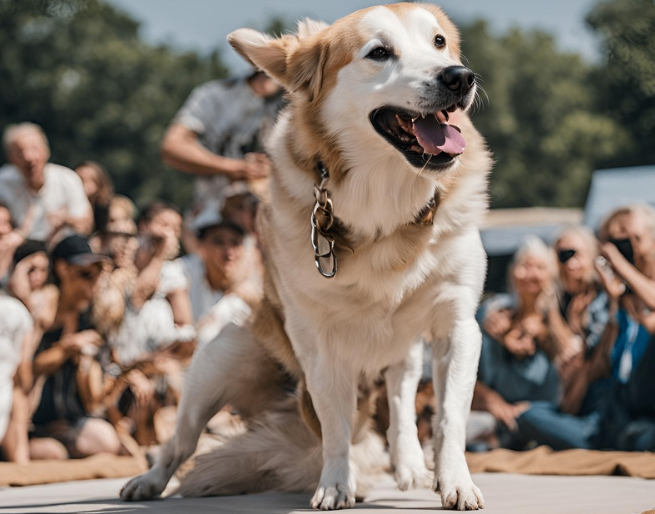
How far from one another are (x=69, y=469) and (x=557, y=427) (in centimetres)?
290

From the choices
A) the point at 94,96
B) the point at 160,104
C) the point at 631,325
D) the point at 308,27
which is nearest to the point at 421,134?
the point at 308,27

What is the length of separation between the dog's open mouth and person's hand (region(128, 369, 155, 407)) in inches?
120

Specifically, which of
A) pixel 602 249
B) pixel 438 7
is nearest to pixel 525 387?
pixel 602 249

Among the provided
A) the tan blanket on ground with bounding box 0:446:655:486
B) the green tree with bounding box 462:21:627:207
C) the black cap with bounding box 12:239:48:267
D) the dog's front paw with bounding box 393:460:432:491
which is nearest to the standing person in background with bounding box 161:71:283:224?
the black cap with bounding box 12:239:48:267

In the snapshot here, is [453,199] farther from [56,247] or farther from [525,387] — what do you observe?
[56,247]

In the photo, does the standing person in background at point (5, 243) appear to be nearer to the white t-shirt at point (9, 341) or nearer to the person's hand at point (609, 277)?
the white t-shirt at point (9, 341)

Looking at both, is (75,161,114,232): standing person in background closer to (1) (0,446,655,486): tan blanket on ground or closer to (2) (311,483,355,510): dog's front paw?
(1) (0,446,655,486): tan blanket on ground

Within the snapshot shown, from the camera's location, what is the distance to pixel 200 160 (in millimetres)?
5906

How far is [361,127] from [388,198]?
290 millimetres

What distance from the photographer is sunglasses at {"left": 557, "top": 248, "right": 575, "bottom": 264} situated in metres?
6.04

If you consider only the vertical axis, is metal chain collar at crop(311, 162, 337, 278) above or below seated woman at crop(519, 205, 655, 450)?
above

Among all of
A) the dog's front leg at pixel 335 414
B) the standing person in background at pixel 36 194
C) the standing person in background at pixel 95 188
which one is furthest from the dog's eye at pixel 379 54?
the standing person in background at pixel 95 188

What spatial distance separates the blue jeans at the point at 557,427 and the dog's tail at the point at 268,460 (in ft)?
6.18

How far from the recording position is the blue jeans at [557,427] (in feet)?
18.1
